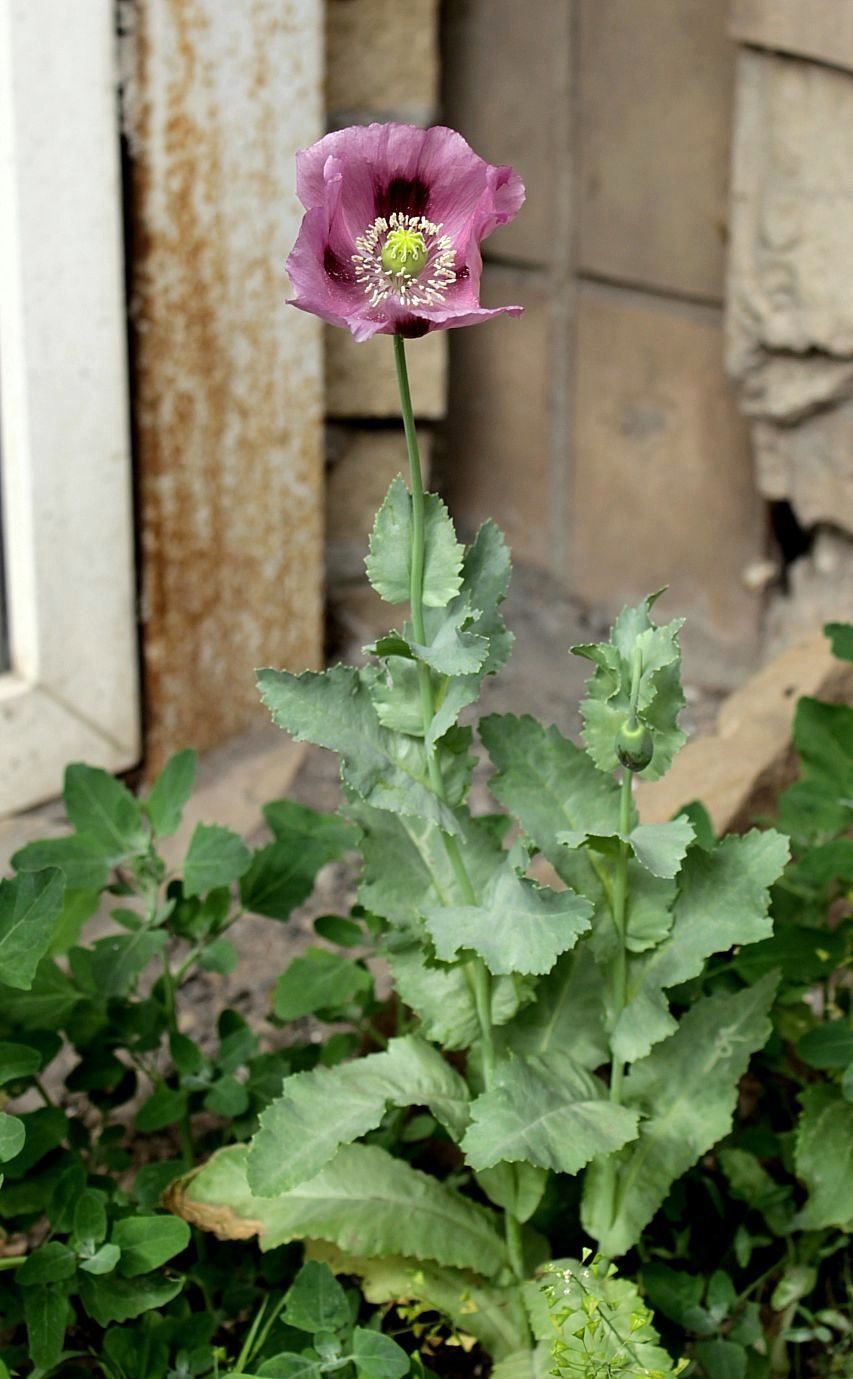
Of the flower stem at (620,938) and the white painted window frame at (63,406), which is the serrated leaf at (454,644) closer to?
the flower stem at (620,938)

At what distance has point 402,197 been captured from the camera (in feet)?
3.18

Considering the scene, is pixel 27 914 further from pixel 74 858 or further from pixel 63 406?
pixel 63 406

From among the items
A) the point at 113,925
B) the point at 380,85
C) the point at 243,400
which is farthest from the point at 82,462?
the point at 380,85

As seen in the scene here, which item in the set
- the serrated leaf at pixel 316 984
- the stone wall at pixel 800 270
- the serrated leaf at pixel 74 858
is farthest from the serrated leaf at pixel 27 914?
the stone wall at pixel 800 270

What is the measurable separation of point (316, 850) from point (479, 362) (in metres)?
1.40

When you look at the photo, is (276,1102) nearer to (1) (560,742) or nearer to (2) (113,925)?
(1) (560,742)

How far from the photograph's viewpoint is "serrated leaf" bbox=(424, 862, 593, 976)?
101cm

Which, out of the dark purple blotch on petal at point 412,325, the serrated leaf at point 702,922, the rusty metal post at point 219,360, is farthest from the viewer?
the rusty metal post at point 219,360

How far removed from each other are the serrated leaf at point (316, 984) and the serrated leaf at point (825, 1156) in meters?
0.36

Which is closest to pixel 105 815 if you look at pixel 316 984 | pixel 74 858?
pixel 74 858

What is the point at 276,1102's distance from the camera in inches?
43.6

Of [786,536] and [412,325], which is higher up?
[412,325]

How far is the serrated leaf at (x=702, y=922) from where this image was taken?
111 cm

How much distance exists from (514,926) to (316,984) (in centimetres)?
35
